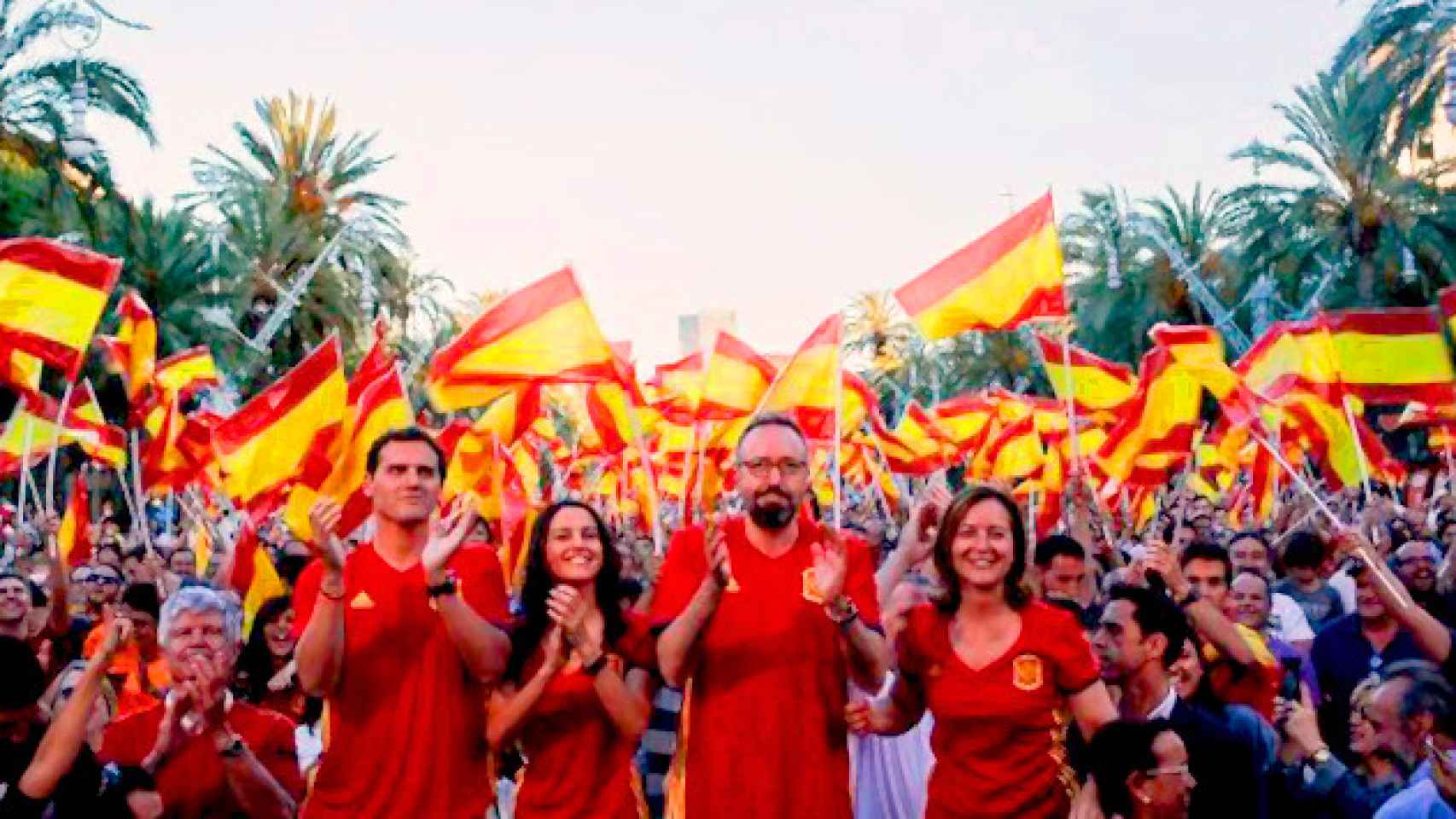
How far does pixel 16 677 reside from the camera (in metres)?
4.96

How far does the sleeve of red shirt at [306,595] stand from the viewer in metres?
5.57

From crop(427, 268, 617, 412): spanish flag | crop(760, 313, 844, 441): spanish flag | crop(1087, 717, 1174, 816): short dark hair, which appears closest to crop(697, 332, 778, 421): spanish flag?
crop(760, 313, 844, 441): spanish flag

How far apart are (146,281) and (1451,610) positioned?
28052 millimetres

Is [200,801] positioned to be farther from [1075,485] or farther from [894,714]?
[1075,485]

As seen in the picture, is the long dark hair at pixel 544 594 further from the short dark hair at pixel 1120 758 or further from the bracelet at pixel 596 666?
the short dark hair at pixel 1120 758

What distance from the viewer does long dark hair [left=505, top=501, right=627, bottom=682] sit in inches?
227

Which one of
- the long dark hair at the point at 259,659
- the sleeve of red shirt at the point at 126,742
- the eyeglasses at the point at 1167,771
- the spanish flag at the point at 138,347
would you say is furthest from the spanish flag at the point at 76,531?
the eyeglasses at the point at 1167,771

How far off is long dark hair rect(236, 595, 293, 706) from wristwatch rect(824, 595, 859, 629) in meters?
3.04

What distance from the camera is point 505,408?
1504 cm

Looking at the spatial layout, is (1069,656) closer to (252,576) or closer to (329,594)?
(329,594)

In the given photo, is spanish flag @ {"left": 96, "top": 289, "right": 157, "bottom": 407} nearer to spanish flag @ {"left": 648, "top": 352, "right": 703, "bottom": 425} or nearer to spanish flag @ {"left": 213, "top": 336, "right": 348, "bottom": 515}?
spanish flag @ {"left": 213, "top": 336, "right": 348, "bottom": 515}

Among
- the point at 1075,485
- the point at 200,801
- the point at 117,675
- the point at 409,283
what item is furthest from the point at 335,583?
the point at 409,283

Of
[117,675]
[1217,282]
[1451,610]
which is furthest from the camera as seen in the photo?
[1217,282]

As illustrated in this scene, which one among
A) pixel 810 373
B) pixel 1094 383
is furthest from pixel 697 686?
pixel 1094 383
